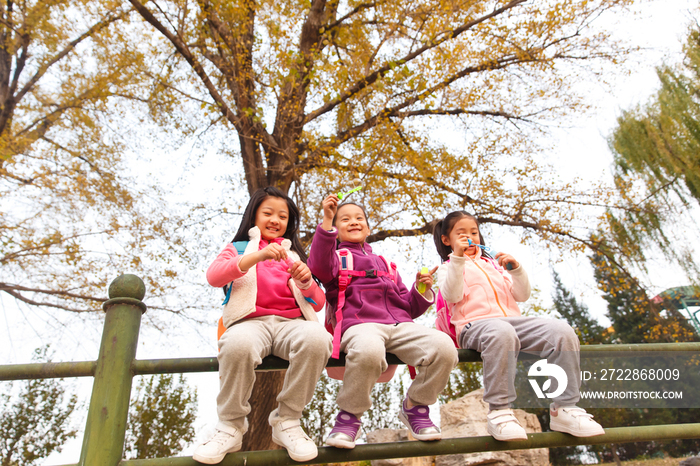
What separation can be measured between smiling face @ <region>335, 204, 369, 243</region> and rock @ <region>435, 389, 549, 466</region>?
4.64m

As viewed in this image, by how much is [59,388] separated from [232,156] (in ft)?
37.1

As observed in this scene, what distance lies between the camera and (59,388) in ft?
43.8

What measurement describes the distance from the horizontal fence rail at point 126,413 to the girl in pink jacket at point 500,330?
4.2 inches

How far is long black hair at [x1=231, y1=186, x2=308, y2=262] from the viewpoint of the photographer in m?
2.38

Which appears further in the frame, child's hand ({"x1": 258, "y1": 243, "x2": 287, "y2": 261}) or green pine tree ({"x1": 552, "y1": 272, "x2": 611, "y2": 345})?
green pine tree ({"x1": 552, "y1": 272, "x2": 611, "y2": 345})

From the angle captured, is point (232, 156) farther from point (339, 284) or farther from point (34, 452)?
point (34, 452)

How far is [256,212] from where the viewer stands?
2439mm

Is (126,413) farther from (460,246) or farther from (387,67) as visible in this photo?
(387,67)

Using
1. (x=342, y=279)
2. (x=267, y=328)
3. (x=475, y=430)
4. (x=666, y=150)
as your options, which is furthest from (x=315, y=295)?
(x=666, y=150)

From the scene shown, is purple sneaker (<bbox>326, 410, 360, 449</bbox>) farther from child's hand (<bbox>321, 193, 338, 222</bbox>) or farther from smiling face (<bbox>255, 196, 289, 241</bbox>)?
smiling face (<bbox>255, 196, 289, 241</bbox>)

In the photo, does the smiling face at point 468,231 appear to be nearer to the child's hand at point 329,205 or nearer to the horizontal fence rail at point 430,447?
the child's hand at point 329,205

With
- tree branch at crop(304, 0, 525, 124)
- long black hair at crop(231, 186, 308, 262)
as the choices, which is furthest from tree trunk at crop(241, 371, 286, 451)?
tree branch at crop(304, 0, 525, 124)

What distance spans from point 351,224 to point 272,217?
461 millimetres

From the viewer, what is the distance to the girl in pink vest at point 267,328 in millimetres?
1480
